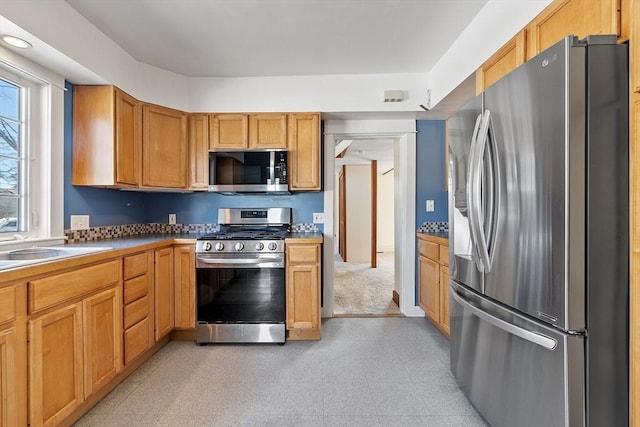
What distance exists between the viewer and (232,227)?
10.6 feet

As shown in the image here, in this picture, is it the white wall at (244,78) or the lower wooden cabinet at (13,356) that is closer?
the lower wooden cabinet at (13,356)

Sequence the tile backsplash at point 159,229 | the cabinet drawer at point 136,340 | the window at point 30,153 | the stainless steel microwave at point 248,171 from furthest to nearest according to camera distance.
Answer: the stainless steel microwave at point 248,171 < the tile backsplash at point 159,229 < the cabinet drawer at point 136,340 < the window at point 30,153

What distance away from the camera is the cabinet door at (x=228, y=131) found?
9.73ft

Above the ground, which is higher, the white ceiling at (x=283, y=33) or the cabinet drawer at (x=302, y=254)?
the white ceiling at (x=283, y=33)

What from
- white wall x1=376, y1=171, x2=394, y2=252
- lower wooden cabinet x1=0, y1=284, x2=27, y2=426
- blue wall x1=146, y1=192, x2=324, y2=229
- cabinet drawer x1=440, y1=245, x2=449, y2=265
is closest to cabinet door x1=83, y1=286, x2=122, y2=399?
lower wooden cabinet x1=0, y1=284, x2=27, y2=426

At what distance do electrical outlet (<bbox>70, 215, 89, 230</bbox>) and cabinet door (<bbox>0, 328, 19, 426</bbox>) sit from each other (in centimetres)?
129

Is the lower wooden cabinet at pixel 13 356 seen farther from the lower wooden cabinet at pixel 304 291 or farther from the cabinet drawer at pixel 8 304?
the lower wooden cabinet at pixel 304 291

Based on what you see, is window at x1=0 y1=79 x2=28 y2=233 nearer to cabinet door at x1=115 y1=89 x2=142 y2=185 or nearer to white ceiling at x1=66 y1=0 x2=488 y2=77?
cabinet door at x1=115 y1=89 x2=142 y2=185

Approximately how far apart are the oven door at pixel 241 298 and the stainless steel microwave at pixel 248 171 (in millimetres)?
657

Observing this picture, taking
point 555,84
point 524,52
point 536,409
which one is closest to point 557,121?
point 555,84

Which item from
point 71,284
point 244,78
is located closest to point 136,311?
point 71,284

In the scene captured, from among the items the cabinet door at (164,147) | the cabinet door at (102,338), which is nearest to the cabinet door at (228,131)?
the cabinet door at (164,147)

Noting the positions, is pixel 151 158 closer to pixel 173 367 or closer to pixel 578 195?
pixel 173 367

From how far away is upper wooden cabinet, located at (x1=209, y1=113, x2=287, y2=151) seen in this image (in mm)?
2959
